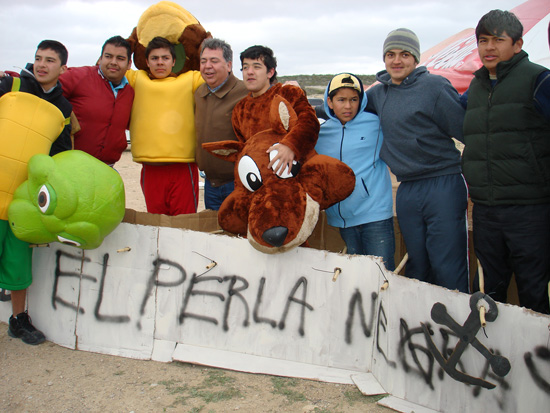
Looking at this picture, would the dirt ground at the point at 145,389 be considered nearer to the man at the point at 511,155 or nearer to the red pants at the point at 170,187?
the man at the point at 511,155

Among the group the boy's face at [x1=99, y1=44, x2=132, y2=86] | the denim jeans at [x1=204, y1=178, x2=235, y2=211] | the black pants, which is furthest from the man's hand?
the boy's face at [x1=99, y1=44, x2=132, y2=86]

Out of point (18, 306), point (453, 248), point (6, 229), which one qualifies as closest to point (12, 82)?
point (6, 229)

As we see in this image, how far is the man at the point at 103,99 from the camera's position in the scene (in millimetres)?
4156

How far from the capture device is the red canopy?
21.0 ft

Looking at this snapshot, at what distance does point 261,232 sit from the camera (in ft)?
9.94

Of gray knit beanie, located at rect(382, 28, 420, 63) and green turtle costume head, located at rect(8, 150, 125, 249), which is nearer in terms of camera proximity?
green turtle costume head, located at rect(8, 150, 125, 249)

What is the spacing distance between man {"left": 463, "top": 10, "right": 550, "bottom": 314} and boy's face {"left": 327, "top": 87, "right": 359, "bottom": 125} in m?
0.81

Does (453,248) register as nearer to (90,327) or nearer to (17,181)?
(90,327)

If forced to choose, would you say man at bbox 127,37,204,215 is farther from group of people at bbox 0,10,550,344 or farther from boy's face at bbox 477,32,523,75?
boy's face at bbox 477,32,523,75

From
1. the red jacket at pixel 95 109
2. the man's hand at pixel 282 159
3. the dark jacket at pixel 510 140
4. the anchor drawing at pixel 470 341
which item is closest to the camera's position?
the anchor drawing at pixel 470 341

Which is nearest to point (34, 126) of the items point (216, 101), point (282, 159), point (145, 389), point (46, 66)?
point (46, 66)

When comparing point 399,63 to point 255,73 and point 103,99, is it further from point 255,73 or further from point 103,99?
point 103,99

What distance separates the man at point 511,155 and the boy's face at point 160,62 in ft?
8.42

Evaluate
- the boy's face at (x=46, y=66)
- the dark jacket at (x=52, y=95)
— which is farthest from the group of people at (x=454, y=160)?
the boy's face at (x=46, y=66)
